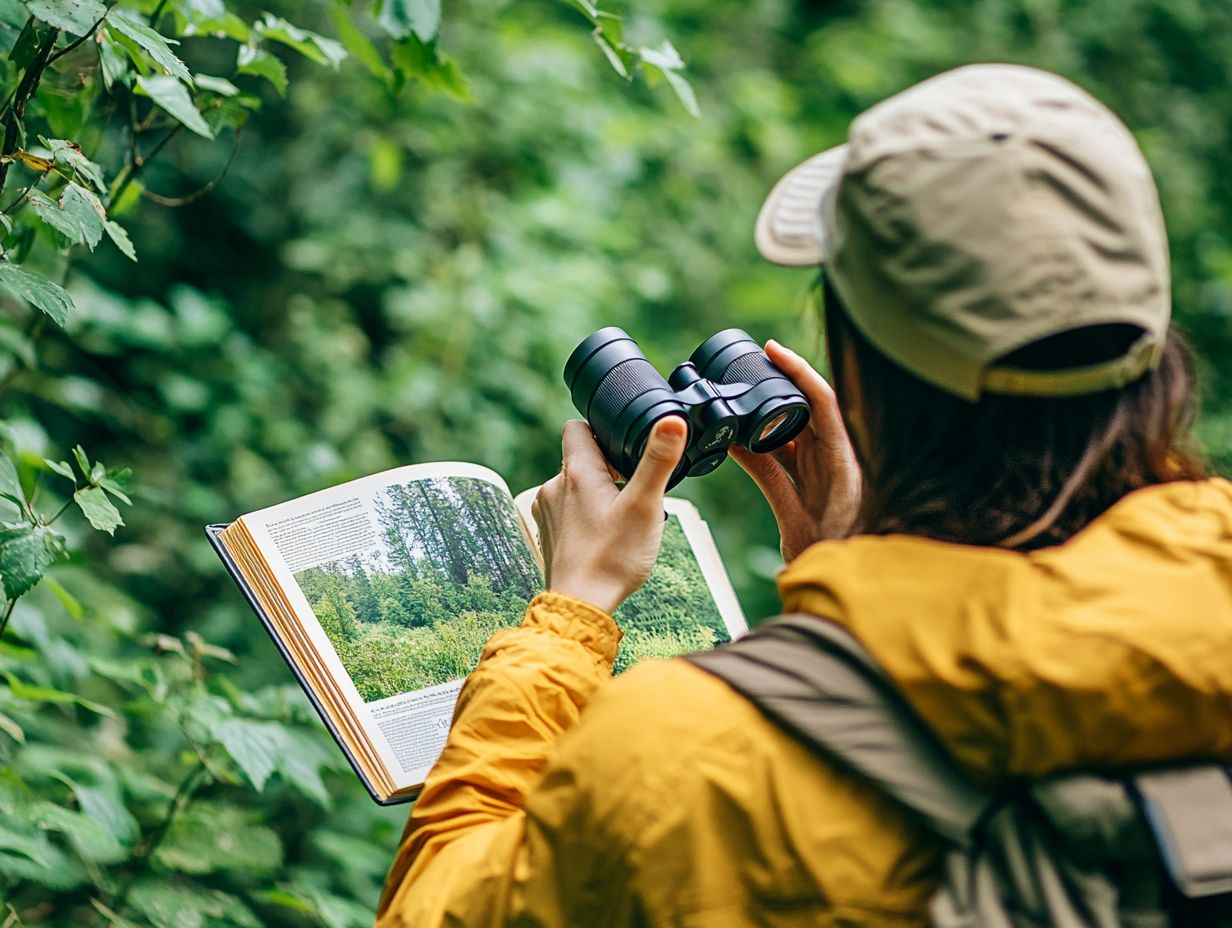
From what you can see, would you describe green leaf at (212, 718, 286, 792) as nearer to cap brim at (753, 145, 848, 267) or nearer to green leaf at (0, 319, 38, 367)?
green leaf at (0, 319, 38, 367)

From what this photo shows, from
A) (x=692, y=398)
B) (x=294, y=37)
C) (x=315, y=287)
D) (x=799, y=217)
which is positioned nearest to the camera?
(x=799, y=217)

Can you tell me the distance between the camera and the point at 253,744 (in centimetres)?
163

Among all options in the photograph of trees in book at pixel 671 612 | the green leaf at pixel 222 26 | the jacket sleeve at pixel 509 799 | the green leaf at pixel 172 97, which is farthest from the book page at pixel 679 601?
the green leaf at pixel 222 26

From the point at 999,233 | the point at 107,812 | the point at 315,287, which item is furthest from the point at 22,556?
the point at 315,287

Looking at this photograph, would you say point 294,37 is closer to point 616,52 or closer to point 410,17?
point 410,17

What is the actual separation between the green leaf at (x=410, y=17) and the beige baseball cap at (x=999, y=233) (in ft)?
2.33

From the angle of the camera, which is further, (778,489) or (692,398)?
(778,489)

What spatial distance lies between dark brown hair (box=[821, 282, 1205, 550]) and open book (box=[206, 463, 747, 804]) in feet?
1.77

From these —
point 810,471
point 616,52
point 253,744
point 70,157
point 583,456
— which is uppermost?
point 70,157

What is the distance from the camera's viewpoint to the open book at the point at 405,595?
130 centimetres

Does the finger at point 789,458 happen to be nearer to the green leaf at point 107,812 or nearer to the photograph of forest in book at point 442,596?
the photograph of forest in book at point 442,596

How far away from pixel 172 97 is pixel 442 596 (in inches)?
27.7

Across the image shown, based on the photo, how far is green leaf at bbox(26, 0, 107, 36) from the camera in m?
1.16

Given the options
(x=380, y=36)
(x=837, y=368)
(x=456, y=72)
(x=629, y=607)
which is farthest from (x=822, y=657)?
(x=380, y=36)
